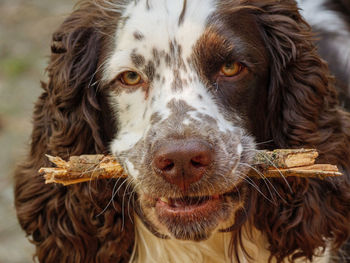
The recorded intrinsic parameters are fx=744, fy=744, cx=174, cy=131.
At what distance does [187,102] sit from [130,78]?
1.24 ft

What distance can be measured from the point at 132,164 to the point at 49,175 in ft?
1.28

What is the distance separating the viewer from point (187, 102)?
136 inches

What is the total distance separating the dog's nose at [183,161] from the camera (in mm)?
3139

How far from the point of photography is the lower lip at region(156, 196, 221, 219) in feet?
11.0

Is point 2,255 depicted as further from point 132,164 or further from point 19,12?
point 19,12

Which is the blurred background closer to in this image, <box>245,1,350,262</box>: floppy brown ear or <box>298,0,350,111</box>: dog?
<box>298,0,350,111</box>: dog

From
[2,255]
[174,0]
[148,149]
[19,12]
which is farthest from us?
[19,12]

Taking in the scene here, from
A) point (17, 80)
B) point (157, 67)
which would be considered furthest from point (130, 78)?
point (17, 80)

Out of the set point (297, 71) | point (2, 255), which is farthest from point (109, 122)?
point (2, 255)

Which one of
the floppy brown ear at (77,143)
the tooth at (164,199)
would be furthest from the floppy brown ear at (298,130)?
the floppy brown ear at (77,143)

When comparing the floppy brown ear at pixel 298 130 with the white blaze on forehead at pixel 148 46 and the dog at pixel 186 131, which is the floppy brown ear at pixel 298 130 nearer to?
the dog at pixel 186 131

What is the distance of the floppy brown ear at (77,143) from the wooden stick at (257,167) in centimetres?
23

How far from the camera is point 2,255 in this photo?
569 centimetres

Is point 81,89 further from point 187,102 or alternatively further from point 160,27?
point 187,102
